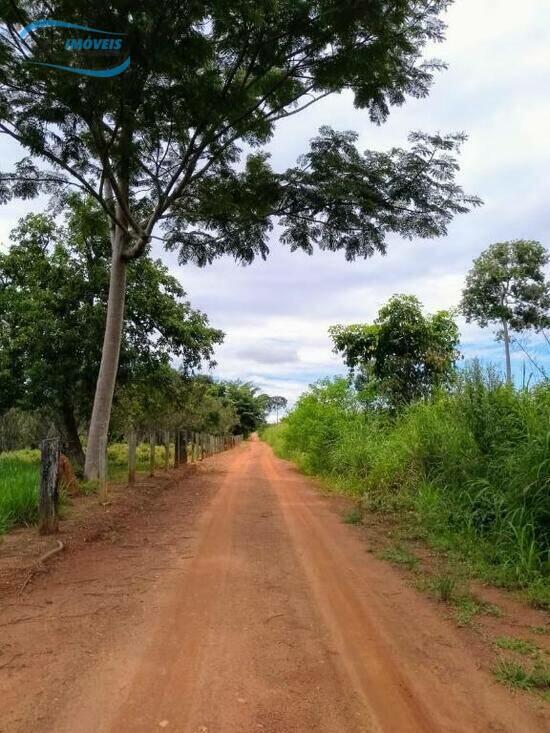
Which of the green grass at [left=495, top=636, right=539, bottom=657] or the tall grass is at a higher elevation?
the tall grass

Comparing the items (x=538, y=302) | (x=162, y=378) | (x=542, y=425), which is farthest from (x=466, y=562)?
(x=538, y=302)

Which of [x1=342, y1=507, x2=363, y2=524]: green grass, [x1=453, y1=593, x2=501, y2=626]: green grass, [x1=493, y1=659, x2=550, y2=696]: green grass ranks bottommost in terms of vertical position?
[x1=493, y1=659, x2=550, y2=696]: green grass

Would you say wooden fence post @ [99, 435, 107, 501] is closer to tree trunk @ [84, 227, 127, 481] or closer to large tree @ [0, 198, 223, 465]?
tree trunk @ [84, 227, 127, 481]

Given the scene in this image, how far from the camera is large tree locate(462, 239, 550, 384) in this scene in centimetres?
2698

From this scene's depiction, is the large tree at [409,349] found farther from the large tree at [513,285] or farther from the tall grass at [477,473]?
the large tree at [513,285]

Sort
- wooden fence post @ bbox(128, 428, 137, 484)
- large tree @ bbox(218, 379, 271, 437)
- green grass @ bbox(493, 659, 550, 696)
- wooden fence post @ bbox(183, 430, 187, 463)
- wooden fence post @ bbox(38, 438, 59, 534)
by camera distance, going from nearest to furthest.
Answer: green grass @ bbox(493, 659, 550, 696) < wooden fence post @ bbox(38, 438, 59, 534) < wooden fence post @ bbox(128, 428, 137, 484) < wooden fence post @ bbox(183, 430, 187, 463) < large tree @ bbox(218, 379, 271, 437)

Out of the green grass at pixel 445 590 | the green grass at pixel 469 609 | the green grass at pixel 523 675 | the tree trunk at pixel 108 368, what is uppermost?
the tree trunk at pixel 108 368

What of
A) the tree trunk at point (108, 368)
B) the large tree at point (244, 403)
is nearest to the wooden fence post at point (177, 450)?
the tree trunk at point (108, 368)

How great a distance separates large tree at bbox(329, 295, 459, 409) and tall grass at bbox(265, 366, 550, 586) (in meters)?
2.66

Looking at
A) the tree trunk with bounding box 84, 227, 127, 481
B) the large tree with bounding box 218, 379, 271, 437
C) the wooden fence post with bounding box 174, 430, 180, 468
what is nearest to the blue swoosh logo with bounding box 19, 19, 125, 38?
the tree trunk with bounding box 84, 227, 127, 481

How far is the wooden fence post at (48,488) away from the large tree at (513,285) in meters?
23.2

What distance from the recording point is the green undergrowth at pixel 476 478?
19.2 feet

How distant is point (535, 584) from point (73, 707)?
13.4 ft

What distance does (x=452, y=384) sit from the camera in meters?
9.51
